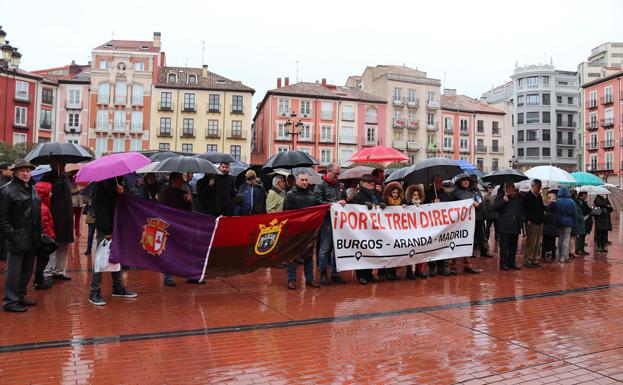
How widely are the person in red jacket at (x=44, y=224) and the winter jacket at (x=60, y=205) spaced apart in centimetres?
16

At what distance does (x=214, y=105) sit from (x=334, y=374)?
172 ft

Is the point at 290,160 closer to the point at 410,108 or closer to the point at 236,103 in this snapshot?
the point at 236,103

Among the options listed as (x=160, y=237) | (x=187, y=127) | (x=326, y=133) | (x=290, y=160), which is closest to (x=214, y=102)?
(x=187, y=127)

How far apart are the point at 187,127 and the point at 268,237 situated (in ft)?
158

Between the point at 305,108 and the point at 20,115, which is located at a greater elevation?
the point at 305,108

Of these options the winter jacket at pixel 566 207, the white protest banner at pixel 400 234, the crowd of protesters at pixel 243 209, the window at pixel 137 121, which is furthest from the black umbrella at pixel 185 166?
the window at pixel 137 121

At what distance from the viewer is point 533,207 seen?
10625mm

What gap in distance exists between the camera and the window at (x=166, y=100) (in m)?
53.3

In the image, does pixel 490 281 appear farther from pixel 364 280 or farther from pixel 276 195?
pixel 276 195

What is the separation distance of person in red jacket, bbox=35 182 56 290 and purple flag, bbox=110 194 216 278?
4.08ft

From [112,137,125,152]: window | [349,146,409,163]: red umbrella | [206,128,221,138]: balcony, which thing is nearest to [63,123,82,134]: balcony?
[112,137,125,152]: window

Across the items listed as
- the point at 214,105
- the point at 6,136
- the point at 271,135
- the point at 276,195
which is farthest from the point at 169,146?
the point at 276,195

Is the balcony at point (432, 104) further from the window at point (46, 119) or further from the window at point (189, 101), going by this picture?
the window at point (46, 119)

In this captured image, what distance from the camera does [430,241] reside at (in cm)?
912
